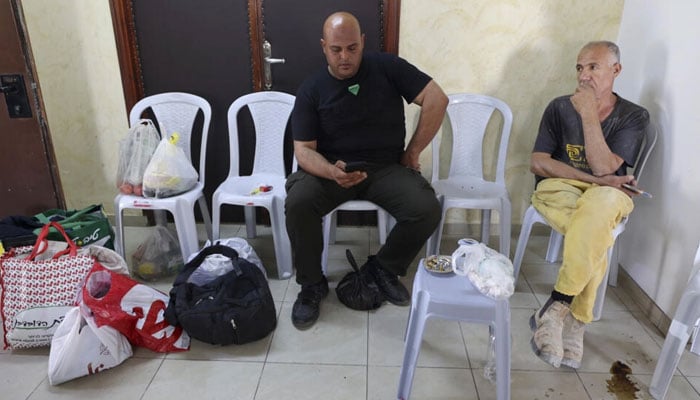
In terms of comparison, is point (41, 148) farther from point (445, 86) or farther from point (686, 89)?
point (686, 89)

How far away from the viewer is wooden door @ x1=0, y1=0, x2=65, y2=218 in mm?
2160

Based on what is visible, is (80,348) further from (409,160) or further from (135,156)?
(409,160)

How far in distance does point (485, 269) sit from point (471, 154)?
4.05 ft

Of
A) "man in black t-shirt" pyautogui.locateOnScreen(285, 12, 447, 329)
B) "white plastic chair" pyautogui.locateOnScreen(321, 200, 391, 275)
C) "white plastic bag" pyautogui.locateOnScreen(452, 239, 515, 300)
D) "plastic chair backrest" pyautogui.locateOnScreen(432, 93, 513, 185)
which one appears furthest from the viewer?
"plastic chair backrest" pyautogui.locateOnScreen(432, 93, 513, 185)

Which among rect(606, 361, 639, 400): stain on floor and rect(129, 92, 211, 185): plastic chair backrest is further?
rect(129, 92, 211, 185): plastic chair backrest

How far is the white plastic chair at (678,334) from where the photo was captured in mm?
1482

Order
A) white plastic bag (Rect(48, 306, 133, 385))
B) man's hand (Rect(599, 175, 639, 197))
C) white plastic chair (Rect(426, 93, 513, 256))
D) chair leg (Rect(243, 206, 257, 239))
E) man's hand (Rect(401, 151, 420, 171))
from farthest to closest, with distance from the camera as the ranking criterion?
chair leg (Rect(243, 206, 257, 239)) < white plastic chair (Rect(426, 93, 513, 256)) < man's hand (Rect(401, 151, 420, 171)) < man's hand (Rect(599, 175, 639, 197)) < white plastic bag (Rect(48, 306, 133, 385))

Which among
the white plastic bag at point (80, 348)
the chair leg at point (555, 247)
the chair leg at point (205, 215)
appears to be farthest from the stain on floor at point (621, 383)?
the chair leg at point (205, 215)

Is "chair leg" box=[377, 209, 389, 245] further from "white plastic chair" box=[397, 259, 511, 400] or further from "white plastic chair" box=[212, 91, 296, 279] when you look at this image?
"white plastic chair" box=[397, 259, 511, 400]

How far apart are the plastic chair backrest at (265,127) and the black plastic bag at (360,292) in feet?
2.38

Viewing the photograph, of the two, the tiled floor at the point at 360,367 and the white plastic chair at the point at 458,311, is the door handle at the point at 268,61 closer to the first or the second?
the tiled floor at the point at 360,367

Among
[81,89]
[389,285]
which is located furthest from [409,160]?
[81,89]

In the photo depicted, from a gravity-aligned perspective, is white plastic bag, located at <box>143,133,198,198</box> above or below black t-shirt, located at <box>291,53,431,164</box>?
below

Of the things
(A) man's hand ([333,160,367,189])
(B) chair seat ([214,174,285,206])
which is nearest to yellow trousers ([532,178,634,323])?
(A) man's hand ([333,160,367,189])
